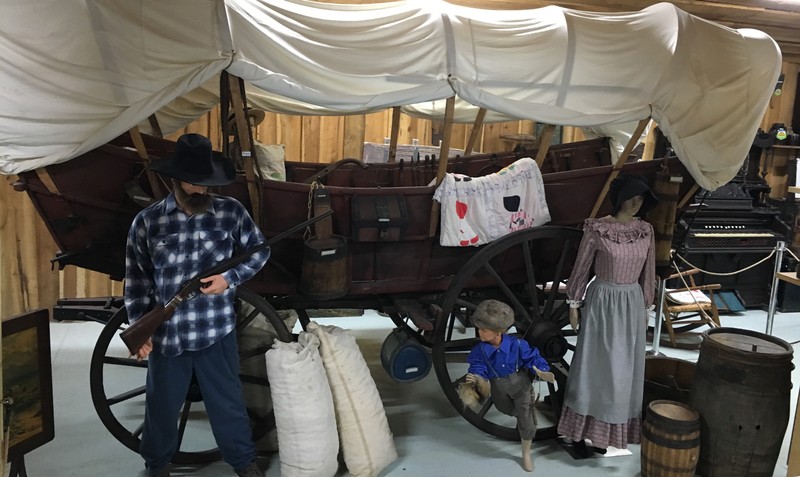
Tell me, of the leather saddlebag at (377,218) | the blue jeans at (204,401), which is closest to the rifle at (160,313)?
the blue jeans at (204,401)

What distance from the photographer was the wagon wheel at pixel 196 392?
2910 millimetres

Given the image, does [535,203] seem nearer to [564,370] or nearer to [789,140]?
[564,370]

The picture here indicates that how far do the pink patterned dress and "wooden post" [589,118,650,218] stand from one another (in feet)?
0.96

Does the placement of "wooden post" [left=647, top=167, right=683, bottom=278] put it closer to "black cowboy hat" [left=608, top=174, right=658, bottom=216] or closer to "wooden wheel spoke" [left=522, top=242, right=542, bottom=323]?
"black cowboy hat" [left=608, top=174, right=658, bottom=216]

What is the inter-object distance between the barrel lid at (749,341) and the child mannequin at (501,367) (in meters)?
0.92

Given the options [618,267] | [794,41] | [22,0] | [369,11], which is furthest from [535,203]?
[794,41]

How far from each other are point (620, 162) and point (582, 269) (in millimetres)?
660

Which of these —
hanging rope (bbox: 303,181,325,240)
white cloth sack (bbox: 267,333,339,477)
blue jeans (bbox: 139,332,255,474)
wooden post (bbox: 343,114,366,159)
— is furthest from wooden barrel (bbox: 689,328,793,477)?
wooden post (bbox: 343,114,366,159)

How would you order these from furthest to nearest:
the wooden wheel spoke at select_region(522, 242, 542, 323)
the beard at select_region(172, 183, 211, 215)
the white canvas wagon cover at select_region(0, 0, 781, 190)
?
1. the wooden wheel spoke at select_region(522, 242, 542, 323)
2. the beard at select_region(172, 183, 211, 215)
3. the white canvas wagon cover at select_region(0, 0, 781, 190)

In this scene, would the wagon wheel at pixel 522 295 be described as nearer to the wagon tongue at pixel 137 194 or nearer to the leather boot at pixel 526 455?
the leather boot at pixel 526 455

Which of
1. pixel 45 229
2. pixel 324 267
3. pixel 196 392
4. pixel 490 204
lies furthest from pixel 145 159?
pixel 45 229

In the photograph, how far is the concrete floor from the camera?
305cm

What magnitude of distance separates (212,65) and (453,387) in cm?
203

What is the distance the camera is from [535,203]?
3266 mm
